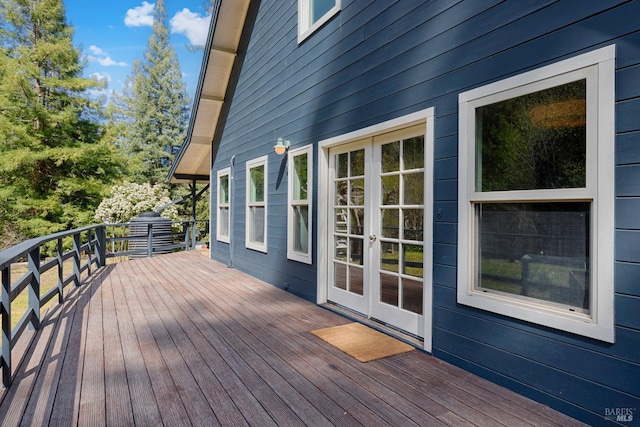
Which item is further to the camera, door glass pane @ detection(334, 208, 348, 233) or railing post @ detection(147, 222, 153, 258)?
railing post @ detection(147, 222, 153, 258)

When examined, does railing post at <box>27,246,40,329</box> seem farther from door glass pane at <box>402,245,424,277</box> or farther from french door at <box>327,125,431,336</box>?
door glass pane at <box>402,245,424,277</box>

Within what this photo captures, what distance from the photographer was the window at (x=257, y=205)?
Answer: 18.5 ft

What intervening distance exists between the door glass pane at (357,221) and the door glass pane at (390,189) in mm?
345

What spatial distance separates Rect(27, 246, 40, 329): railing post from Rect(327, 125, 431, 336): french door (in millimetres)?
2676

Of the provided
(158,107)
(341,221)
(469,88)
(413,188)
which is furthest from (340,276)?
(158,107)

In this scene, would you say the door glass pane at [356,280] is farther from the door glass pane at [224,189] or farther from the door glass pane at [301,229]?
the door glass pane at [224,189]

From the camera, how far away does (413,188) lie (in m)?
3.02

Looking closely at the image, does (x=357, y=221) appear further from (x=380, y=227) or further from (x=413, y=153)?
(x=413, y=153)

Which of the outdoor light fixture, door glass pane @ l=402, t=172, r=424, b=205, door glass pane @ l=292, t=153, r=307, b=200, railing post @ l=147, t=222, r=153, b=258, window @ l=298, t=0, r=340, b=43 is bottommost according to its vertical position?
railing post @ l=147, t=222, r=153, b=258

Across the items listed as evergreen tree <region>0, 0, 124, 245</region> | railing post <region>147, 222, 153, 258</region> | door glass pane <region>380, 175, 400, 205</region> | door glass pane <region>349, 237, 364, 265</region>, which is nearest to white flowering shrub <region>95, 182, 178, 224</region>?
evergreen tree <region>0, 0, 124, 245</region>

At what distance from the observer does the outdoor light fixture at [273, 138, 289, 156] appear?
4.80 meters

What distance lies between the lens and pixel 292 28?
16.0ft

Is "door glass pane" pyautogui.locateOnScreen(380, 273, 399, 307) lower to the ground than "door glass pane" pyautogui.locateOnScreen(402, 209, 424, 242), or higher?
lower

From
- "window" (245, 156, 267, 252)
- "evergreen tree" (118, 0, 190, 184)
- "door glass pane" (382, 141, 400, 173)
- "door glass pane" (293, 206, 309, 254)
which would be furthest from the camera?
"evergreen tree" (118, 0, 190, 184)
